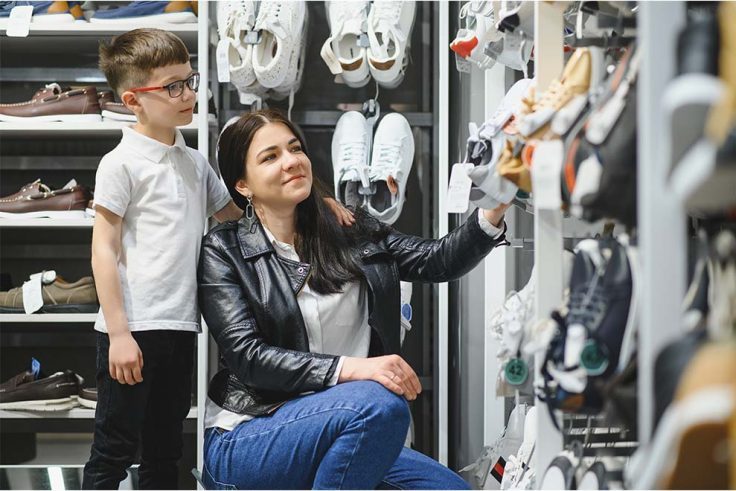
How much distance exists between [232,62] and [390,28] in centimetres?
48

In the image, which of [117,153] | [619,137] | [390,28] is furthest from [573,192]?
[390,28]

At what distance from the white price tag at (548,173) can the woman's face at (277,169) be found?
78 cm

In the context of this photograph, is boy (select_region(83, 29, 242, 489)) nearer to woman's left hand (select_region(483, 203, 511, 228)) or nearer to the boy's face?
the boy's face

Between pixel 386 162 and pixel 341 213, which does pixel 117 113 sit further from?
pixel 341 213

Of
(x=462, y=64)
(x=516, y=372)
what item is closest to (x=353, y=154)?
(x=462, y=64)

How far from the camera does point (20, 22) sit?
8.53ft

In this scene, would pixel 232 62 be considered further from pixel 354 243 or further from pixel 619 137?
pixel 619 137

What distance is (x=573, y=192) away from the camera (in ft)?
3.47

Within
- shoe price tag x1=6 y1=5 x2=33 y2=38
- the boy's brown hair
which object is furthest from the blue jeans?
shoe price tag x1=6 y1=5 x2=33 y2=38

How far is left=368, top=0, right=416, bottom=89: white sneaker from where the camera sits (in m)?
2.55

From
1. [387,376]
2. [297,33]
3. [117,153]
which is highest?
[297,33]

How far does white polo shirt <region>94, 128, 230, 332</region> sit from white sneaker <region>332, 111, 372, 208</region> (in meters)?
0.72

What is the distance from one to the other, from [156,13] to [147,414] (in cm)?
129

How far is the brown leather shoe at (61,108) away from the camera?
2641mm
